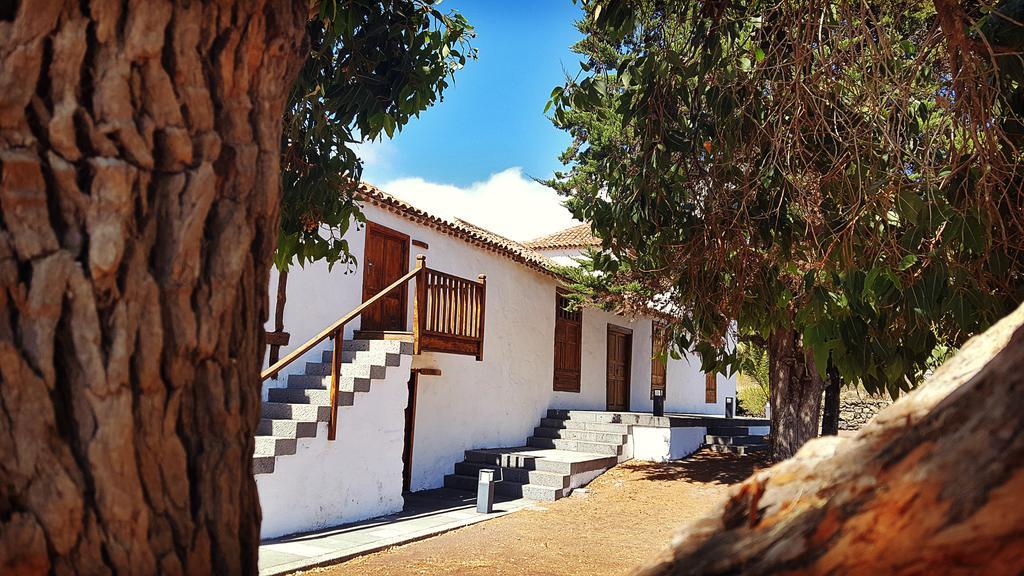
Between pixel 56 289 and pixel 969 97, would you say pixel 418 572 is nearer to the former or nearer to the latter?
pixel 969 97

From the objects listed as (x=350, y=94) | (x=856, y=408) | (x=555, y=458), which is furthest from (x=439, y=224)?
(x=856, y=408)

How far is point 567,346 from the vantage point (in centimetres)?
1567

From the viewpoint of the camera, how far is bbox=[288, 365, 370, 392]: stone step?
862 cm

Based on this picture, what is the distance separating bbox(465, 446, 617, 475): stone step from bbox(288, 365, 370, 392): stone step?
11.6 ft

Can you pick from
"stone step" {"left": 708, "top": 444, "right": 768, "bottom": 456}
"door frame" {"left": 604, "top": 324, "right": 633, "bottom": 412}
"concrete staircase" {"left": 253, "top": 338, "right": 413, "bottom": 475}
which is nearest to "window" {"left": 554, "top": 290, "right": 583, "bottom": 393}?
"door frame" {"left": 604, "top": 324, "right": 633, "bottom": 412}

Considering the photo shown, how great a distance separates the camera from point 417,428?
11.0 metres

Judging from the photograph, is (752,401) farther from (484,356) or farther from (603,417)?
(484,356)

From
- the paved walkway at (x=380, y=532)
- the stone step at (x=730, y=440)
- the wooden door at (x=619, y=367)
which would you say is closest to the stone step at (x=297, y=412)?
the paved walkway at (x=380, y=532)

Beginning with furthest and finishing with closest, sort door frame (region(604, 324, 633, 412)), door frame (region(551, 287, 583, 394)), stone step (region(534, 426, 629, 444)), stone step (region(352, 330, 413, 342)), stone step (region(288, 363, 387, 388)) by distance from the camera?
1. door frame (region(604, 324, 633, 412))
2. door frame (region(551, 287, 583, 394))
3. stone step (region(534, 426, 629, 444))
4. stone step (region(352, 330, 413, 342))
5. stone step (region(288, 363, 387, 388))

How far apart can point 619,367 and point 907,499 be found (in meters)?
17.2

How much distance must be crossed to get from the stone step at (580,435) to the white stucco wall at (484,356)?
0.25 m

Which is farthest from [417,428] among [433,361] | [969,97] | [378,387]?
[969,97]

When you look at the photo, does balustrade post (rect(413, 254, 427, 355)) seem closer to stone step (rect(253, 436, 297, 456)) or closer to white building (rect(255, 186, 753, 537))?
white building (rect(255, 186, 753, 537))

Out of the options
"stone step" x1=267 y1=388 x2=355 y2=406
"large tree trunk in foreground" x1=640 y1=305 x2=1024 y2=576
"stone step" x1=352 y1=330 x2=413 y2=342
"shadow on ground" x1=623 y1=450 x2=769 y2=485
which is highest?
"stone step" x1=352 y1=330 x2=413 y2=342
